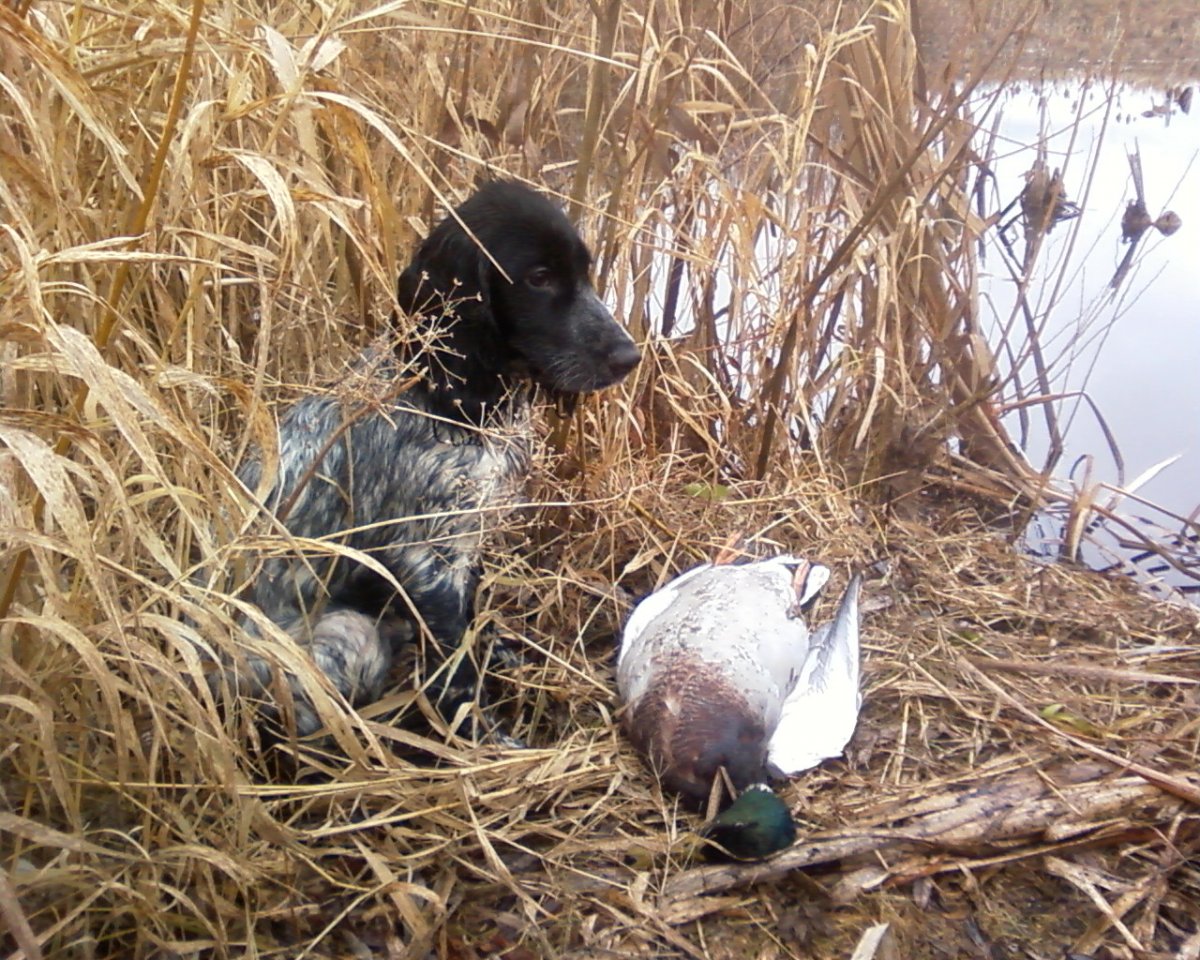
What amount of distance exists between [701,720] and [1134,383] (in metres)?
2.43

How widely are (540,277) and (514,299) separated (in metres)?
0.07

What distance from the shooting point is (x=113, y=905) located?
1639 mm

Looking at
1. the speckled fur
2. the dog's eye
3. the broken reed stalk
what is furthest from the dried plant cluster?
the dog's eye

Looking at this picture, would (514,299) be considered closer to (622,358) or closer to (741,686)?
(622,358)

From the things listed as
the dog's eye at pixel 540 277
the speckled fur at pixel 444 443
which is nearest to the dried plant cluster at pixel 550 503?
the speckled fur at pixel 444 443

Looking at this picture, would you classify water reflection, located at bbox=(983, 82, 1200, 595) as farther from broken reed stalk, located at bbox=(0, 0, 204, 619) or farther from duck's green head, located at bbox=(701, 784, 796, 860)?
broken reed stalk, located at bbox=(0, 0, 204, 619)

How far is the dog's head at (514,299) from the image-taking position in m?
2.20

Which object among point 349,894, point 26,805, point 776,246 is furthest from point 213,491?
point 776,246

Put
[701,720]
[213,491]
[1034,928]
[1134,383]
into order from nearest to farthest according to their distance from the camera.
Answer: [213,491] < [1034,928] < [701,720] < [1134,383]

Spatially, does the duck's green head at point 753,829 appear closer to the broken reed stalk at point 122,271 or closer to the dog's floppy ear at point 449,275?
the dog's floppy ear at point 449,275

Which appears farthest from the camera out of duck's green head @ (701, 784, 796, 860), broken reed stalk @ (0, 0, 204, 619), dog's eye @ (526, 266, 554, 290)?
dog's eye @ (526, 266, 554, 290)

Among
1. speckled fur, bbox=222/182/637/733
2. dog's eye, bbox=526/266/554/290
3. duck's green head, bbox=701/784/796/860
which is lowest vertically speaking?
duck's green head, bbox=701/784/796/860

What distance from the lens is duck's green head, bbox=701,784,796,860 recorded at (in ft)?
6.50

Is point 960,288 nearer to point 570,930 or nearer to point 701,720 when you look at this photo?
point 701,720
